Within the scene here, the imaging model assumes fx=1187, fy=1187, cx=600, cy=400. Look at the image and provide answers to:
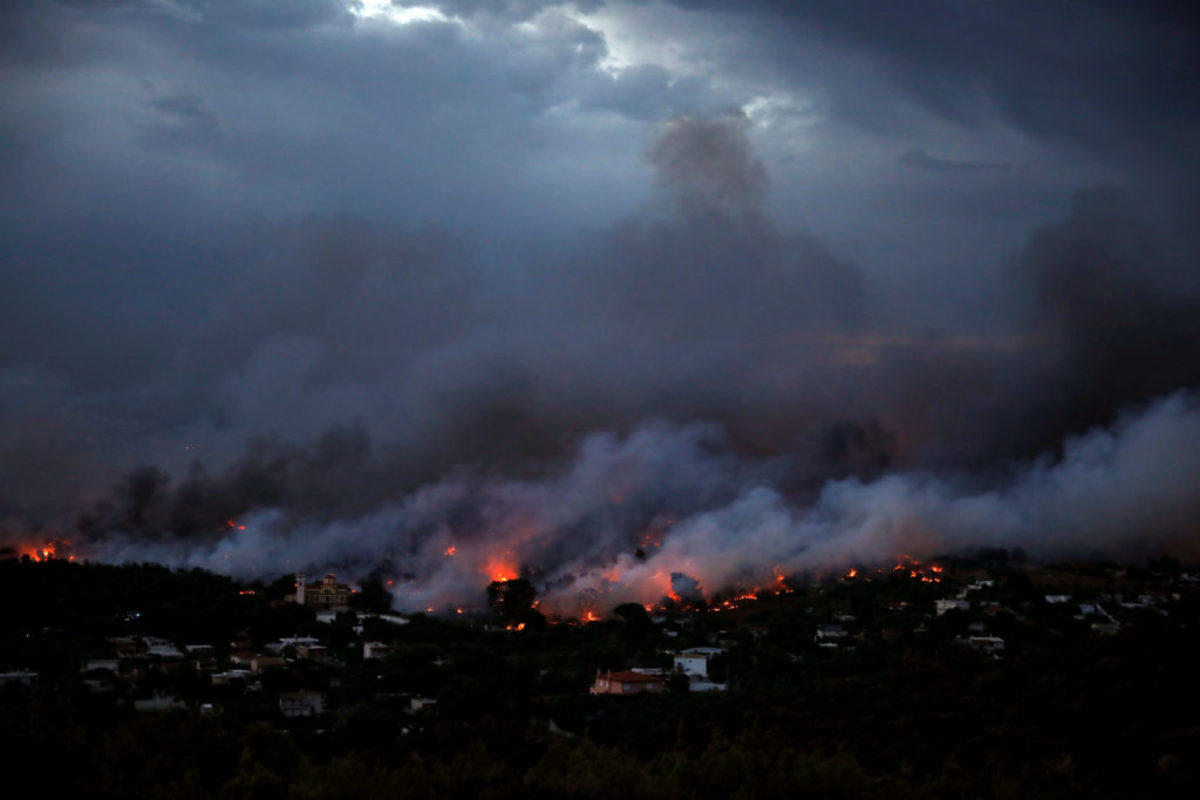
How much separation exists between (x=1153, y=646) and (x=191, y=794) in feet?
93.2

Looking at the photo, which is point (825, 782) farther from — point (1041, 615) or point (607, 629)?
point (607, 629)

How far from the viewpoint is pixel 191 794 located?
46.5 ft

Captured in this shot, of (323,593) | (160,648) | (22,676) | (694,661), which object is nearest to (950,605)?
(694,661)

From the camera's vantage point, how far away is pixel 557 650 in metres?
45.2

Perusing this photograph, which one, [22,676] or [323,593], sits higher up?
[323,593]

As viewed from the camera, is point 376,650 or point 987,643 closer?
point 987,643

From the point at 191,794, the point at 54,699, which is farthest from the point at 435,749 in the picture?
the point at 191,794

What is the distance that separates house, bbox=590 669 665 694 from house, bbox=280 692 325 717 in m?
8.17

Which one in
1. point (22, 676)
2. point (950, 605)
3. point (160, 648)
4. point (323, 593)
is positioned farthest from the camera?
point (323, 593)

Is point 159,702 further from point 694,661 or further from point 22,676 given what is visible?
point 694,661

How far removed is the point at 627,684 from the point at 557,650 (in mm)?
9399

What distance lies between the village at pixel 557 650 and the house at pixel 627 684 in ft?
0.23

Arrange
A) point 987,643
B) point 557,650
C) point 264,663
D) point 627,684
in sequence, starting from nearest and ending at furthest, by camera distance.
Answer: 1. point 627,684
2. point 264,663
3. point 987,643
4. point 557,650

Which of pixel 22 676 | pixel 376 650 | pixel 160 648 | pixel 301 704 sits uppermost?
pixel 160 648
